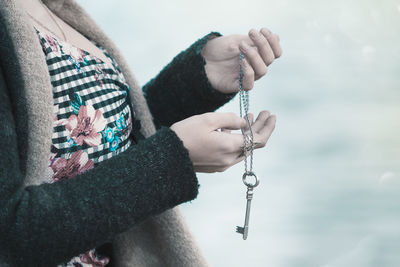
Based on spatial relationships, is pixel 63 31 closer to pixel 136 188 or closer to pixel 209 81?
pixel 209 81

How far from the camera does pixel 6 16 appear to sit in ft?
2.05

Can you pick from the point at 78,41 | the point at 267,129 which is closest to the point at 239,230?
the point at 267,129

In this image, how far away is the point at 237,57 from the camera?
87 cm

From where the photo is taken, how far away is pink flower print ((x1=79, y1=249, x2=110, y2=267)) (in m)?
0.69

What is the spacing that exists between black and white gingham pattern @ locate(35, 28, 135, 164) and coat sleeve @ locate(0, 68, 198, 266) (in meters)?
0.09

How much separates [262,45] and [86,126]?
328mm

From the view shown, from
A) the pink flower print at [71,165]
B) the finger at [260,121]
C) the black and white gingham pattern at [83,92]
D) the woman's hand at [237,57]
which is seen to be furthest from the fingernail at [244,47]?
the pink flower print at [71,165]

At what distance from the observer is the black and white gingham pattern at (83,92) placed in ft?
2.15

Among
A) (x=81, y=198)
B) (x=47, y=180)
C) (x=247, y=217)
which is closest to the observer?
(x=81, y=198)

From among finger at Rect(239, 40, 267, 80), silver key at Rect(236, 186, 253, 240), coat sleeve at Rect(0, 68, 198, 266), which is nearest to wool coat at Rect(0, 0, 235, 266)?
coat sleeve at Rect(0, 68, 198, 266)

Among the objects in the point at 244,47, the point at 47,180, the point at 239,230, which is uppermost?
the point at 244,47

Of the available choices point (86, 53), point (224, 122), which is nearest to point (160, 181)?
point (224, 122)

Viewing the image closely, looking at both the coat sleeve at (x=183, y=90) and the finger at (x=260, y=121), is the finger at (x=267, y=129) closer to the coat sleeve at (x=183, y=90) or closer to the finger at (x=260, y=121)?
the finger at (x=260, y=121)

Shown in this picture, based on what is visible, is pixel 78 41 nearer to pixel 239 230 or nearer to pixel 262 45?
pixel 262 45
